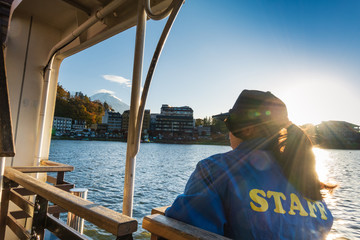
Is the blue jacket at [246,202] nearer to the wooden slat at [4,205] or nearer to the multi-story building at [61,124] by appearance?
the wooden slat at [4,205]

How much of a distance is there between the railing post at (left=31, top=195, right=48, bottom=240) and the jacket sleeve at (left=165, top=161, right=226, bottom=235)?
1.24 metres

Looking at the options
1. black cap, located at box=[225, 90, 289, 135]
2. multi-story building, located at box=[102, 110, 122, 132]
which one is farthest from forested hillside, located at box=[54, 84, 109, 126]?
black cap, located at box=[225, 90, 289, 135]

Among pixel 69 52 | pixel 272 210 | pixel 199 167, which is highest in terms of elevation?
pixel 69 52

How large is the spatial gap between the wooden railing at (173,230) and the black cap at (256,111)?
1.45 feet

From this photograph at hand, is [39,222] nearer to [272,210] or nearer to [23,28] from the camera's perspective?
[272,210]

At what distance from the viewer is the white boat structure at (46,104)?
1277 mm

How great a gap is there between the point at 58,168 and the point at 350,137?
11721 cm

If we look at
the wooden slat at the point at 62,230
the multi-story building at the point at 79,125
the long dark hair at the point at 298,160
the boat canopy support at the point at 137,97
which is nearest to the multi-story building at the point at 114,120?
the multi-story building at the point at 79,125

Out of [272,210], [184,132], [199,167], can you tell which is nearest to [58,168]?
[199,167]

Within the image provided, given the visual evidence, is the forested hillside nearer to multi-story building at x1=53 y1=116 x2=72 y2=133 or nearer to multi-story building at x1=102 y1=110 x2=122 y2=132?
multi-story building at x1=53 y1=116 x2=72 y2=133

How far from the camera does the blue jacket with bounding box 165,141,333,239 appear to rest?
780mm

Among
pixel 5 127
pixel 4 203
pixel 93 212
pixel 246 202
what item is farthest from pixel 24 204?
pixel 246 202

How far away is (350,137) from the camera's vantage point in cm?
9619

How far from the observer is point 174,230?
0.80 m
